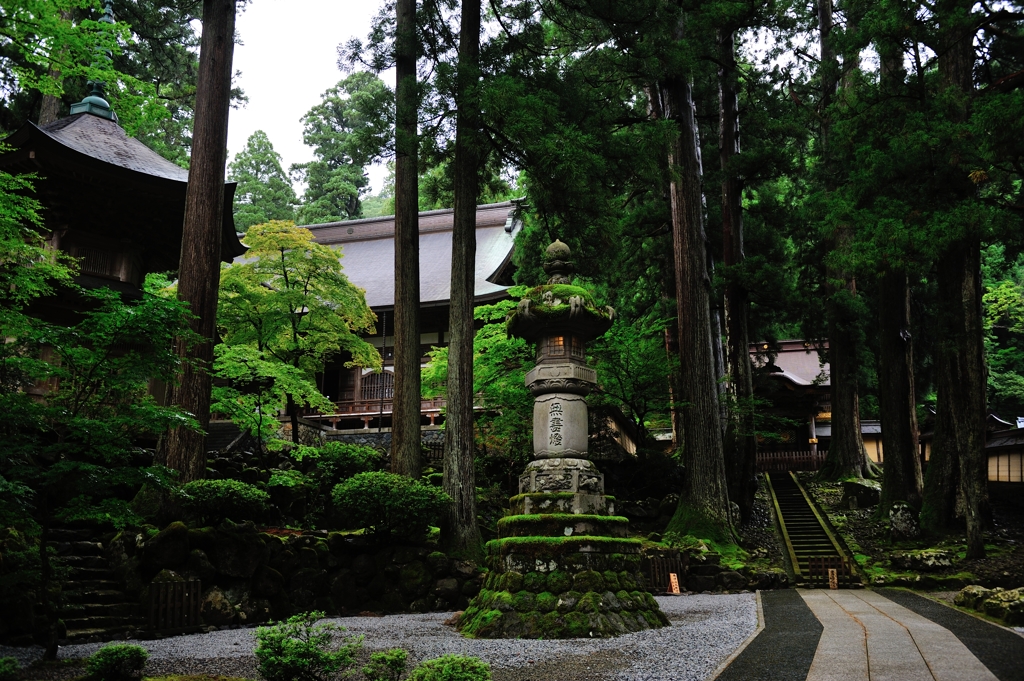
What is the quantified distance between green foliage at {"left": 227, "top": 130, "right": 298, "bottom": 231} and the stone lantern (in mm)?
28666

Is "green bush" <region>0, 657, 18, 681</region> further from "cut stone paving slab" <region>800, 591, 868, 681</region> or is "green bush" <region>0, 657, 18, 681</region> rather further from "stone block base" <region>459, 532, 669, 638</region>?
"cut stone paving slab" <region>800, 591, 868, 681</region>

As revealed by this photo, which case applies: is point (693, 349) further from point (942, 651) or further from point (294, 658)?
point (294, 658)

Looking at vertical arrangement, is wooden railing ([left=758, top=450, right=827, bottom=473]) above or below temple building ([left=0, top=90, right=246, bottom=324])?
below

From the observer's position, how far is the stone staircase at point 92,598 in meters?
6.80

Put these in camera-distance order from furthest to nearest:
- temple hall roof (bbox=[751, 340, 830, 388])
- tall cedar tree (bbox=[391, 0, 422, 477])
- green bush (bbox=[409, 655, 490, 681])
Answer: temple hall roof (bbox=[751, 340, 830, 388])
tall cedar tree (bbox=[391, 0, 422, 477])
green bush (bbox=[409, 655, 490, 681])

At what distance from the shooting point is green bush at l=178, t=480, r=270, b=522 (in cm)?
827

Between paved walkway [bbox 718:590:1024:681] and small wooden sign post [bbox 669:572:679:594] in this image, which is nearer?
paved walkway [bbox 718:590:1024:681]

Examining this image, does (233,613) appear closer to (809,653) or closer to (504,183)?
(809,653)

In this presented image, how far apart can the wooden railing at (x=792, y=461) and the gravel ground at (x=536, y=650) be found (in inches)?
703

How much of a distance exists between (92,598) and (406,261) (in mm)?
6280

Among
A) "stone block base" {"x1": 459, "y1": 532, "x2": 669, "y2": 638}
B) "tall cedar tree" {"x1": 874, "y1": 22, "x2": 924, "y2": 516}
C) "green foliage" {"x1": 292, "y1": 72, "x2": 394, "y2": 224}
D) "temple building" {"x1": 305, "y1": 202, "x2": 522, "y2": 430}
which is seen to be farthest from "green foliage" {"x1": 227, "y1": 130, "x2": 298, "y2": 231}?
"stone block base" {"x1": 459, "y1": 532, "x2": 669, "y2": 638}

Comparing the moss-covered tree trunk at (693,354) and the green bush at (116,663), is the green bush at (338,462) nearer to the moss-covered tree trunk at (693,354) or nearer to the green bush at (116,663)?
the moss-covered tree trunk at (693,354)

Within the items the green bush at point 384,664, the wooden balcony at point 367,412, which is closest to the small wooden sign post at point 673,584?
the green bush at point 384,664

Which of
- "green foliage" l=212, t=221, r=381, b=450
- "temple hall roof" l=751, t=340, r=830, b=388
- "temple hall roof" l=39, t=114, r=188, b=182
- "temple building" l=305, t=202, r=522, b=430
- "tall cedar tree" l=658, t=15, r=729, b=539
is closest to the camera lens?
"tall cedar tree" l=658, t=15, r=729, b=539
